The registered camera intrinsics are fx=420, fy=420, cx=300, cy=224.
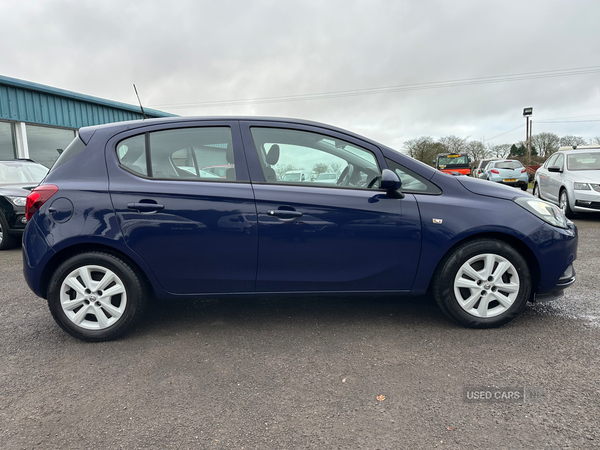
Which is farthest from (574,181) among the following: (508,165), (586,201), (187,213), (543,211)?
(508,165)

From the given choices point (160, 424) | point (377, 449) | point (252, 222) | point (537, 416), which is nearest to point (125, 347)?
point (160, 424)

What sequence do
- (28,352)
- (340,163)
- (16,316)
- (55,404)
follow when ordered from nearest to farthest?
1. (55,404)
2. (28,352)
3. (340,163)
4. (16,316)

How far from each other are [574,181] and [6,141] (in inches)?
604

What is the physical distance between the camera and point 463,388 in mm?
2301

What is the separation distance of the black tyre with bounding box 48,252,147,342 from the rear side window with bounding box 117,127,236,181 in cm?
70

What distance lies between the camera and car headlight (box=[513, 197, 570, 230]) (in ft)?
10.1

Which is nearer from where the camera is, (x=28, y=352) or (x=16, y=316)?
(x=28, y=352)

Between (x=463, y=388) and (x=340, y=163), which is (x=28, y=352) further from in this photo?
(x=463, y=388)

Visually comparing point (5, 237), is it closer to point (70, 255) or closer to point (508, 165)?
point (70, 255)

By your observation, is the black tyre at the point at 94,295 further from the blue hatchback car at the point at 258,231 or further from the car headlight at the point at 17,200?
the car headlight at the point at 17,200

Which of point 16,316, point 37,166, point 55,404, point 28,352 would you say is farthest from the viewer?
point 37,166

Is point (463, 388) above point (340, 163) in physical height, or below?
below

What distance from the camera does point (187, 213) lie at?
9.59ft

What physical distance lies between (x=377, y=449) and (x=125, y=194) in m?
2.26
